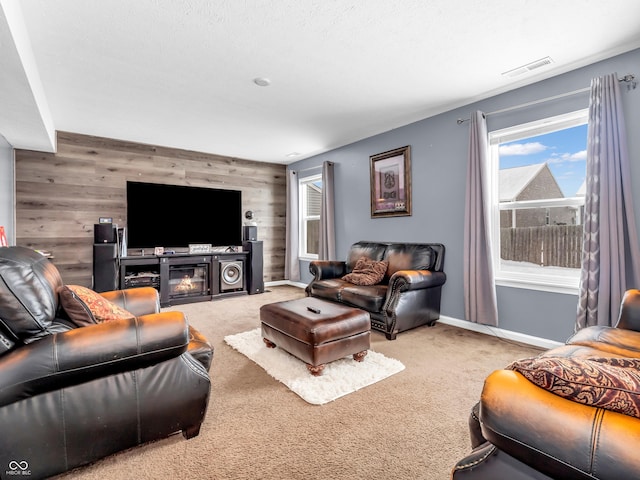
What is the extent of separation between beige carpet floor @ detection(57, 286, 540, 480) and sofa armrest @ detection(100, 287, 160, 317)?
2.25 feet

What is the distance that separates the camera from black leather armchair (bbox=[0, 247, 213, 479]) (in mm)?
1243

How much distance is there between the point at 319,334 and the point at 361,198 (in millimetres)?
3066

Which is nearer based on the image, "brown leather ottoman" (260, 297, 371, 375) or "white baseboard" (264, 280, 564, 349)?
"brown leather ottoman" (260, 297, 371, 375)

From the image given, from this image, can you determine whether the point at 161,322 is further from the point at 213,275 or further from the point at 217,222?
the point at 217,222

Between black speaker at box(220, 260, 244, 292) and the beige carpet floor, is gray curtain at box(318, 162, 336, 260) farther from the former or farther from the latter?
Answer: the beige carpet floor

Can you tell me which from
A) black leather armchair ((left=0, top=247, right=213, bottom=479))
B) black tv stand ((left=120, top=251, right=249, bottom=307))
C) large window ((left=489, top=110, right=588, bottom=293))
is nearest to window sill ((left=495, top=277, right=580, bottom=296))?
large window ((left=489, top=110, right=588, bottom=293))

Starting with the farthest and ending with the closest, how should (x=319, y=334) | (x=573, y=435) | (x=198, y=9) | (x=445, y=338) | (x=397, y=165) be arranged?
(x=397, y=165) < (x=445, y=338) < (x=319, y=334) < (x=198, y=9) < (x=573, y=435)

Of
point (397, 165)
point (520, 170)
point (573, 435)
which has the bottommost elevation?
point (573, 435)

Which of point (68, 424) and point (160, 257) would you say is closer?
point (68, 424)

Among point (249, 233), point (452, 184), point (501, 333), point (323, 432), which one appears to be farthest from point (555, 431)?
point (249, 233)

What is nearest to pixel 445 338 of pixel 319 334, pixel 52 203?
pixel 319 334

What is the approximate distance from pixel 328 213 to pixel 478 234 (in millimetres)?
2556

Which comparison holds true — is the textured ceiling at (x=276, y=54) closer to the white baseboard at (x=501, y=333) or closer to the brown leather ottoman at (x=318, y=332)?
the brown leather ottoman at (x=318, y=332)

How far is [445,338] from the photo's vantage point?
319 cm
